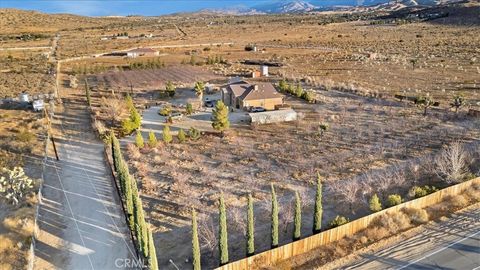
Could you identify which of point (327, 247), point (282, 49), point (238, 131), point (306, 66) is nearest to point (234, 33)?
point (282, 49)

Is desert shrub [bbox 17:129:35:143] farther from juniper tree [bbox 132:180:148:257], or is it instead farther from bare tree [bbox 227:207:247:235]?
bare tree [bbox 227:207:247:235]

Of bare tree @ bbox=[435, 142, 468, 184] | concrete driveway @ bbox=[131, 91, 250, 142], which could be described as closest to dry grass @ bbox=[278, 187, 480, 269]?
bare tree @ bbox=[435, 142, 468, 184]

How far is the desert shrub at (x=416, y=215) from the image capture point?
27.1 metres

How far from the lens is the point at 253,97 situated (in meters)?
51.6

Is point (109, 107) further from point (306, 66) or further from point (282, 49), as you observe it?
point (282, 49)

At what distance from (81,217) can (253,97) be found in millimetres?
28646

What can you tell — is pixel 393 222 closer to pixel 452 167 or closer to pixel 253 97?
pixel 452 167

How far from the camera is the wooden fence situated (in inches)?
893

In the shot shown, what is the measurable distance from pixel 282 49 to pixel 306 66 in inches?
1170

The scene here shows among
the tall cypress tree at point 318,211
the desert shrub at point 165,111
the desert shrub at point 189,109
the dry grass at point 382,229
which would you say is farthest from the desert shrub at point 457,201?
the desert shrub at point 165,111

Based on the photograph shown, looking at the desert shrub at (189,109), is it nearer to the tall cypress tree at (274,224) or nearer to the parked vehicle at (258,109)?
the parked vehicle at (258,109)

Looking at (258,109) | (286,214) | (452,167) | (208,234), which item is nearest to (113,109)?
(258,109)

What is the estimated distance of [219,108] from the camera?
42062 millimetres

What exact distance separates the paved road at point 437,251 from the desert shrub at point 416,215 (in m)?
0.62
